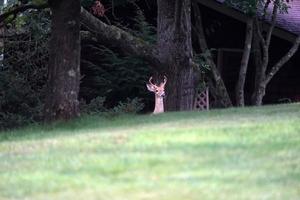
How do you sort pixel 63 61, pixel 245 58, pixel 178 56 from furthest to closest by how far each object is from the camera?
1. pixel 245 58
2. pixel 178 56
3. pixel 63 61

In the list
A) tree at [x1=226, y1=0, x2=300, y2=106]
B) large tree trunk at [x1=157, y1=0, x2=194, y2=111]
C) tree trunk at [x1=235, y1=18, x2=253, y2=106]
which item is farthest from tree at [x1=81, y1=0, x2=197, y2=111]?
tree trunk at [x1=235, y1=18, x2=253, y2=106]

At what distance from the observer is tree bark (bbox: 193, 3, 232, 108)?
1970 centimetres

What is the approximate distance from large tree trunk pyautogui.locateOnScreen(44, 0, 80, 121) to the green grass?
6.33 ft

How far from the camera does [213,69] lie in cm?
1986

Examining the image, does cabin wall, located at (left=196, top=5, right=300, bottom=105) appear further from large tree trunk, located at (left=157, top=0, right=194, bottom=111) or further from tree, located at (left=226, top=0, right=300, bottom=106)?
large tree trunk, located at (left=157, top=0, right=194, bottom=111)

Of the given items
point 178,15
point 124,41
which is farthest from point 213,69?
point 124,41

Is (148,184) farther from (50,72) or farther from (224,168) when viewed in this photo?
(50,72)

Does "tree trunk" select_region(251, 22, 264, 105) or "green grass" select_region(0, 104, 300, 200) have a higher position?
"tree trunk" select_region(251, 22, 264, 105)

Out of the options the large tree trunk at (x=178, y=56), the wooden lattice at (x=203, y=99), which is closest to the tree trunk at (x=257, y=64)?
the wooden lattice at (x=203, y=99)

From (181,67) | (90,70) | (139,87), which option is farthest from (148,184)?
(90,70)

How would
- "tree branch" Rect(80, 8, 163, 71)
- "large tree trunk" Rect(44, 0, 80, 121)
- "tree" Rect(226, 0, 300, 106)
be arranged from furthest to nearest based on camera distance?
1. "tree" Rect(226, 0, 300, 106)
2. "tree branch" Rect(80, 8, 163, 71)
3. "large tree trunk" Rect(44, 0, 80, 121)

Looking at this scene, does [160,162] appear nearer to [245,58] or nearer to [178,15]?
[178,15]

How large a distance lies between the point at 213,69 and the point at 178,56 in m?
4.41

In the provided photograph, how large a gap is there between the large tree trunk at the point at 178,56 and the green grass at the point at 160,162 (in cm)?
553
